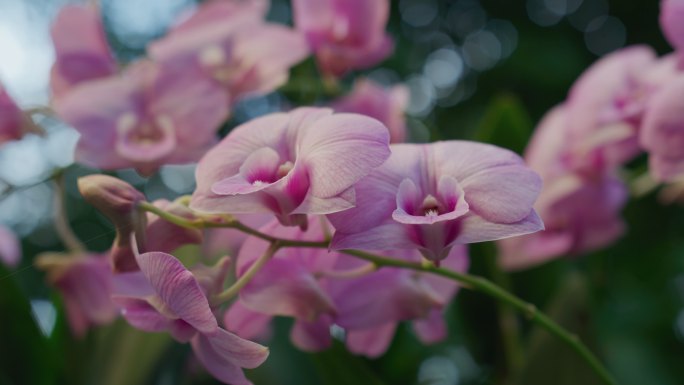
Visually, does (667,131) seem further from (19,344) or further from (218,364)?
(19,344)

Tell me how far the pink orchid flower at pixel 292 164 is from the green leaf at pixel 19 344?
195mm

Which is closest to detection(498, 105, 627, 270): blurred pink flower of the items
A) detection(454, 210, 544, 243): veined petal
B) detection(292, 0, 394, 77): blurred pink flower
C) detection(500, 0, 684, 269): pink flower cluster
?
detection(500, 0, 684, 269): pink flower cluster

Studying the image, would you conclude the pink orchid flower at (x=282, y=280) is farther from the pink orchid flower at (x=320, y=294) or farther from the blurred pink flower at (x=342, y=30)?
the blurred pink flower at (x=342, y=30)

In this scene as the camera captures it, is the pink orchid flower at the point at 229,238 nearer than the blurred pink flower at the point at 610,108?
Yes

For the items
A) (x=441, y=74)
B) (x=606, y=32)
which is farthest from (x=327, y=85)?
(x=606, y=32)

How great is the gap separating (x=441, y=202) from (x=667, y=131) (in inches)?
6.9

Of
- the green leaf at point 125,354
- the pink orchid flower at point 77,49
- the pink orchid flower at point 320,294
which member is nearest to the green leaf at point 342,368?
the pink orchid flower at point 320,294

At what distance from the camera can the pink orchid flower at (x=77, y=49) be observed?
1.50 ft

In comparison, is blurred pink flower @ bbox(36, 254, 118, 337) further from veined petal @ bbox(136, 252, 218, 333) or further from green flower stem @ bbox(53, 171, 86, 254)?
veined petal @ bbox(136, 252, 218, 333)

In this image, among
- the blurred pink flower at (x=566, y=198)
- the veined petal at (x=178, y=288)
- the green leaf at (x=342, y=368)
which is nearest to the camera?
the veined petal at (x=178, y=288)

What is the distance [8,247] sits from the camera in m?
0.46

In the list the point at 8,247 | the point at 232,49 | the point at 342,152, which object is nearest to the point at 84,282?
the point at 8,247

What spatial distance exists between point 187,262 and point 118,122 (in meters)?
0.10

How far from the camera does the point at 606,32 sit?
2.45 metres
